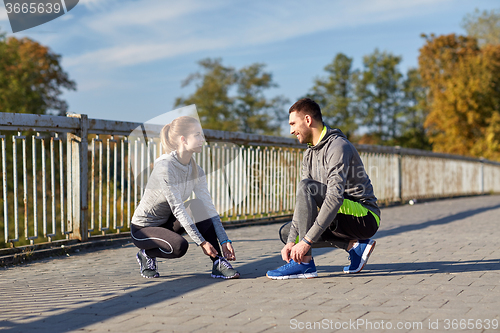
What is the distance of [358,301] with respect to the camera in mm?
3641

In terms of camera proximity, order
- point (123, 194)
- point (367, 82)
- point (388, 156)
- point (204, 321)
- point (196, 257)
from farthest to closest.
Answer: point (367, 82) → point (388, 156) → point (123, 194) → point (196, 257) → point (204, 321)

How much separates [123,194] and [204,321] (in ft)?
14.1

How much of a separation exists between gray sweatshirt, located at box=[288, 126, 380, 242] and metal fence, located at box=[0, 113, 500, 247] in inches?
115

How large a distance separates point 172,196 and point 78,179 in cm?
247

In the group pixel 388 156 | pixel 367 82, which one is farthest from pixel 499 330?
pixel 367 82

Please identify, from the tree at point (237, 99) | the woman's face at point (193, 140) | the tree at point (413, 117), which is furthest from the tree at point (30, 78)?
the tree at point (413, 117)

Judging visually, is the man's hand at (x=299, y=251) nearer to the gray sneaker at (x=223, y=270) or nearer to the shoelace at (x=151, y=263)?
the gray sneaker at (x=223, y=270)

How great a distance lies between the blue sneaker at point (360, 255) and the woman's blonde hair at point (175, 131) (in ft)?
5.72

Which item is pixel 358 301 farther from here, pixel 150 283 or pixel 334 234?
pixel 150 283

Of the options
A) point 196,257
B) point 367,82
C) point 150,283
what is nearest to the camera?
point 150,283

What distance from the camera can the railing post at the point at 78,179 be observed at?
6449mm

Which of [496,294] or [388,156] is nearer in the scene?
[496,294]

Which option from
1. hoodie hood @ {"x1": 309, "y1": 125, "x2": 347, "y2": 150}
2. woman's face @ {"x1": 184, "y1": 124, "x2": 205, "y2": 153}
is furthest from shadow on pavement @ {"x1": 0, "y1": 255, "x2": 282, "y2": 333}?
hoodie hood @ {"x1": 309, "y1": 125, "x2": 347, "y2": 150}

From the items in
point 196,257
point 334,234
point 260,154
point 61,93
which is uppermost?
point 61,93
